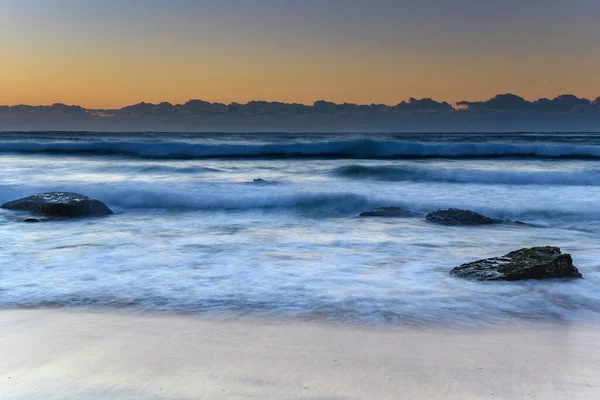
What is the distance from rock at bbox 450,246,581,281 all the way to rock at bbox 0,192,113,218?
6598mm

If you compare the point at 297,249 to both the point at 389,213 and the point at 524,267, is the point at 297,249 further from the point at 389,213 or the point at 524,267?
the point at 389,213

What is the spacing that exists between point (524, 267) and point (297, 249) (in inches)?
106

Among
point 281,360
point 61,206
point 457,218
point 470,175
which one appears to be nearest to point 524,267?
point 281,360

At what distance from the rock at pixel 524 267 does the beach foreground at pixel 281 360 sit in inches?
44.6

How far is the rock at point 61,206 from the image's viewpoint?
925 centimetres

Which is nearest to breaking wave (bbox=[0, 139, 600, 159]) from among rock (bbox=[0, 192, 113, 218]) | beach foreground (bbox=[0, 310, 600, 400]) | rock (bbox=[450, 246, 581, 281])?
rock (bbox=[0, 192, 113, 218])

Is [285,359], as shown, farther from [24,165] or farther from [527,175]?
[24,165]

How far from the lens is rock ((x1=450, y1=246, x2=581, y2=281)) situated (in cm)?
482

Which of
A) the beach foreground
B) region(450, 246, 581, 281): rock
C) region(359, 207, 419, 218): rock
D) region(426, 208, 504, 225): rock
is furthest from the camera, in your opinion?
region(359, 207, 419, 218): rock

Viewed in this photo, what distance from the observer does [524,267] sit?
4867mm

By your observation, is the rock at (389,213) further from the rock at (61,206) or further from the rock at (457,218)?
the rock at (61,206)

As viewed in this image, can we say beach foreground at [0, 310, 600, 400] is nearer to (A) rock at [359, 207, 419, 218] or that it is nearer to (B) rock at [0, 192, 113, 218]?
(B) rock at [0, 192, 113, 218]

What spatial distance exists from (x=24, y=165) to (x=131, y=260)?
1767cm

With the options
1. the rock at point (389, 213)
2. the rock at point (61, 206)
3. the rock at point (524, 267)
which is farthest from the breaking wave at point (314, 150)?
the rock at point (524, 267)
